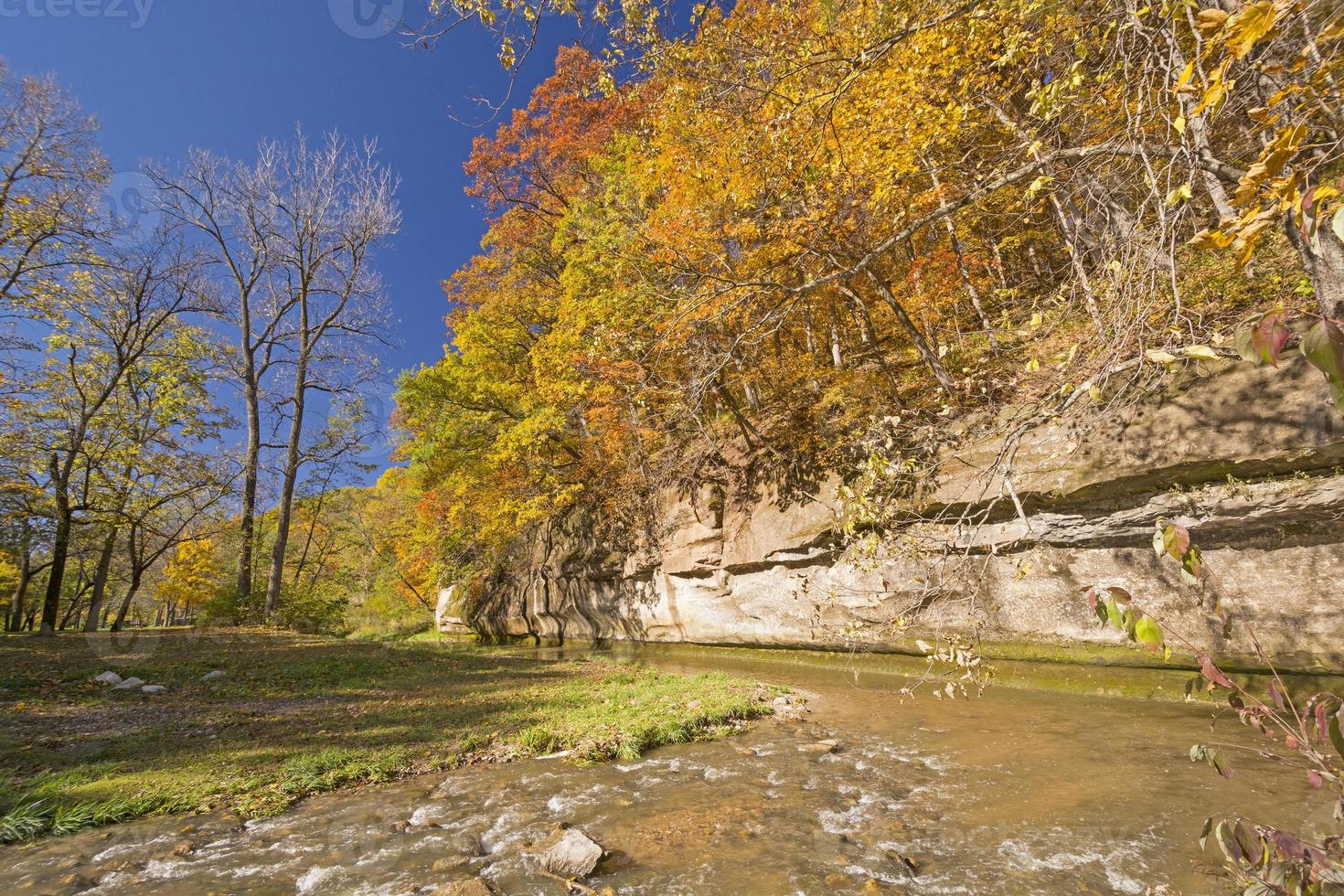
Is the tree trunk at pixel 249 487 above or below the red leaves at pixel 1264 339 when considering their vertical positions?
above

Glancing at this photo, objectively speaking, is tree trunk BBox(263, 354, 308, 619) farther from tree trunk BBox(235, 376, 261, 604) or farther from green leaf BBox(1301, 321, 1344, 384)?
green leaf BBox(1301, 321, 1344, 384)

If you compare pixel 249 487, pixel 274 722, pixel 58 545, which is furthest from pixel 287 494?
pixel 274 722

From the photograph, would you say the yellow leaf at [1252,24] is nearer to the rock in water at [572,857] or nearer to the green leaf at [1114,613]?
the green leaf at [1114,613]

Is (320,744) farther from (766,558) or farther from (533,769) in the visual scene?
(766,558)

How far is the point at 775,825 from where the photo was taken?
165 inches

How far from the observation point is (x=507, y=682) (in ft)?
32.5

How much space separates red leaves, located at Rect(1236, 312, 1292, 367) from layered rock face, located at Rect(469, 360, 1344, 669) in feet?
5.87

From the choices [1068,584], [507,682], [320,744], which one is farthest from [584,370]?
[1068,584]

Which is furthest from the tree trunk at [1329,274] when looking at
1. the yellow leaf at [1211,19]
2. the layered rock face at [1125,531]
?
the yellow leaf at [1211,19]

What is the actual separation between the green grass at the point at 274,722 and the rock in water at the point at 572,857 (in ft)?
6.42

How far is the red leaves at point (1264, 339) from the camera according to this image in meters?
1.24

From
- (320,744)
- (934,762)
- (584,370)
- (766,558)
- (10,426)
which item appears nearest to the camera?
(934,762)

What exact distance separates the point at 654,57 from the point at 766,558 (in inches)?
368

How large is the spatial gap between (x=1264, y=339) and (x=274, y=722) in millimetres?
9466
